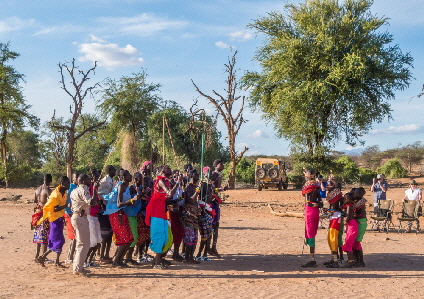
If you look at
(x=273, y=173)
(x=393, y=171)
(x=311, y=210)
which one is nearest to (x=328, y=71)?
(x=273, y=173)

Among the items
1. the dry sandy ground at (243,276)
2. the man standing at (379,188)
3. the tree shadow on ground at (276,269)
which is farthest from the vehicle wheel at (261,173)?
the tree shadow on ground at (276,269)

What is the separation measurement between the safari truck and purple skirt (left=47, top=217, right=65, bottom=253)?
69.2 feet

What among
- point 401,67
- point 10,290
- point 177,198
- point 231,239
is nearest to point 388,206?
point 231,239

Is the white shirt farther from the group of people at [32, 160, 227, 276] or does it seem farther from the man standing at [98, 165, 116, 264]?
the man standing at [98, 165, 116, 264]

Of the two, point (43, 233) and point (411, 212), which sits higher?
point (43, 233)

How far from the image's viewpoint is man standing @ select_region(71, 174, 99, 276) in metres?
7.14

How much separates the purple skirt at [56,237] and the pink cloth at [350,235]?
499 centimetres

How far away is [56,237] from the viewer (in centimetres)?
785

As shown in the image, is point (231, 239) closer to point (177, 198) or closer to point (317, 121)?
point (177, 198)

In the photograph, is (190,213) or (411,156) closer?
(190,213)

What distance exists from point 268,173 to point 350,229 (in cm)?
→ 2009

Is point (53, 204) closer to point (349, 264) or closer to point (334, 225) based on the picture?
point (334, 225)

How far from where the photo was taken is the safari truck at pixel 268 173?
28281mm

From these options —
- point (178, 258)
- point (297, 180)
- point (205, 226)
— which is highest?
point (297, 180)
